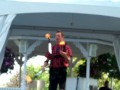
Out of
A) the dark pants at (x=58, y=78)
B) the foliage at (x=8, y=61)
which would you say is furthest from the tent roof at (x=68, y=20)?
the foliage at (x=8, y=61)

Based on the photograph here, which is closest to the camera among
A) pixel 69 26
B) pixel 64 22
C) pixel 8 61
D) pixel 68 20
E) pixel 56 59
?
pixel 56 59

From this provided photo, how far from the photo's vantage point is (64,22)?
352 inches

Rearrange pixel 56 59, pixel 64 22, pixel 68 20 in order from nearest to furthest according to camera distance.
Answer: pixel 56 59, pixel 68 20, pixel 64 22

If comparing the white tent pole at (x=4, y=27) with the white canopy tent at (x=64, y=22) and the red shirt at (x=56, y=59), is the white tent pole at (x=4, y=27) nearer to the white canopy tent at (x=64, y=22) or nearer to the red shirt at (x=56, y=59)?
the white canopy tent at (x=64, y=22)

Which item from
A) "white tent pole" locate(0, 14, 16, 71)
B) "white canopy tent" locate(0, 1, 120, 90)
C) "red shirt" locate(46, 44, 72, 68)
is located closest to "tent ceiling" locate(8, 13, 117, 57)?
"white canopy tent" locate(0, 1, 120, 90)

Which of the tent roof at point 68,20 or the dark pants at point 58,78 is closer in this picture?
the dark pants at point 58,78

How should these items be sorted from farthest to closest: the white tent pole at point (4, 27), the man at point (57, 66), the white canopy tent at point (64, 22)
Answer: the white canopy tent at point (64, 22)
the white tent pole at point (4, 27)
the man at point (57, 66)

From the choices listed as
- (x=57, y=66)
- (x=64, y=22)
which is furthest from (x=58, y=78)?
(x=64, y=22)

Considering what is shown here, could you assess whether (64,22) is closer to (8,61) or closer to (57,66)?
(57,66)

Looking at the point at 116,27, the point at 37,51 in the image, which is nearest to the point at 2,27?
the point at 116,27

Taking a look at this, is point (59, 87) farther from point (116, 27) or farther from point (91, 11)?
point (116, 27)

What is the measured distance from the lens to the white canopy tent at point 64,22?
709cm

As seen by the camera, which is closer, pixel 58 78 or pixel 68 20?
pixel 58 78

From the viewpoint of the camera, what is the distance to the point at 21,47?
9641mm
